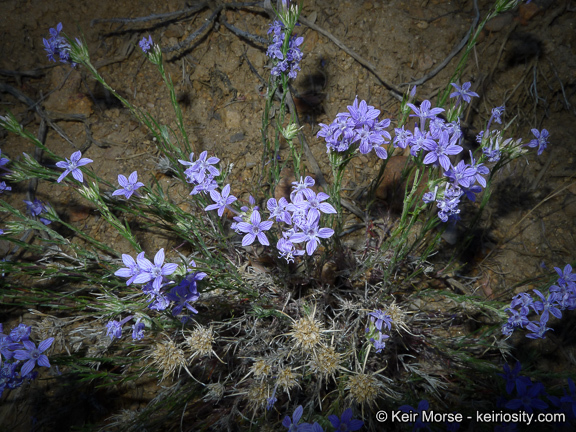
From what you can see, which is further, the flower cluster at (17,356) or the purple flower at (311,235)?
the flower cluster at (17,356)

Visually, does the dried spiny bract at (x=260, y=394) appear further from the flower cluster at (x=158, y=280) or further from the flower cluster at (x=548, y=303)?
the flower cluster at (x=548, y=303)

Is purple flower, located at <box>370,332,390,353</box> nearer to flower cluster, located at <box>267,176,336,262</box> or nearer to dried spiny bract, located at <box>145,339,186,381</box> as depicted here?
flower cluster, located at <box>267,176,336,262</box>

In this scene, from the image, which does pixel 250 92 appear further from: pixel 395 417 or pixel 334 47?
pixel 395 417

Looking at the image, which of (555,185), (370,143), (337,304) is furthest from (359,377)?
(555,185)

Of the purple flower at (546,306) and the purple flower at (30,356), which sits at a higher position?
the purple flower at (546,306)

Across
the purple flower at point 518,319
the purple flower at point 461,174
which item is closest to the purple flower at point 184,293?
the purple flower at point 461,174

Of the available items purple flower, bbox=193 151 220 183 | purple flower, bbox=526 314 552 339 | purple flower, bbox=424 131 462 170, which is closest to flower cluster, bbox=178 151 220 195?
purple flower, bbox=193 151 220 183

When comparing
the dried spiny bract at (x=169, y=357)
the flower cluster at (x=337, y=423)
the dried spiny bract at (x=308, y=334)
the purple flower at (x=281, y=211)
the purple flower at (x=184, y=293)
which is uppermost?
the purple flower at (x=281, y=211)

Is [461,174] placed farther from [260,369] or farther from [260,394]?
[260,394]
